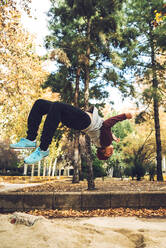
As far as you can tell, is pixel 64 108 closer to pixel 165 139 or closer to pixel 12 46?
pixel 12 46

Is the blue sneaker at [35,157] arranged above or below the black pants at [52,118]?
below

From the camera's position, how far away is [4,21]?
8344 mm

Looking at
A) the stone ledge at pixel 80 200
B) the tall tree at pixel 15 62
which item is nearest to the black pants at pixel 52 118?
the stone ledge at pixel 80 200

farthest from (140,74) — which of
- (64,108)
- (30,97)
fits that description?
(64,108)

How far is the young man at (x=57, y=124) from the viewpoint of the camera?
3805 mm

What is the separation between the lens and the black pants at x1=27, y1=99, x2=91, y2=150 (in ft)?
12.4

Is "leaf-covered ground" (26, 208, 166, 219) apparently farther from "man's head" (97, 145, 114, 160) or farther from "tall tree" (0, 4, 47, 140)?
"tall tree" (0, 4, 47, 140)

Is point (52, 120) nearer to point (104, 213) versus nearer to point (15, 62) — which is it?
Result: point (104, 213)

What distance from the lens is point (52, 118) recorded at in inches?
148

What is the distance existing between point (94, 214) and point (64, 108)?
3.82 m

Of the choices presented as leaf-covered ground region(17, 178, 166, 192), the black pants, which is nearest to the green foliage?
leaf-covered ground region(17, 178, 166, 192)

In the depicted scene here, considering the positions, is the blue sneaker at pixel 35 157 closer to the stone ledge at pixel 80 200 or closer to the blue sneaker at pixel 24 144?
the blue sneaker at pixel 24 144

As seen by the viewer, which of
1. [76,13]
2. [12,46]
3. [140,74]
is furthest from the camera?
[140,74]

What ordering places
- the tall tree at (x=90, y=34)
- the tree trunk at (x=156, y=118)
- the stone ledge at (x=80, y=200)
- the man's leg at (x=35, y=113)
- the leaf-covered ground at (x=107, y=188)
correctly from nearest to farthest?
1. the man's leg at (x=35, y=113)
2. the stone ledge at (x=80, y=200)
3. the leaf-covered ground at (x=107, y=188)
4. the tall tree at (x=90, y=34)
5. the tree trunk at (x=156, y=118)
